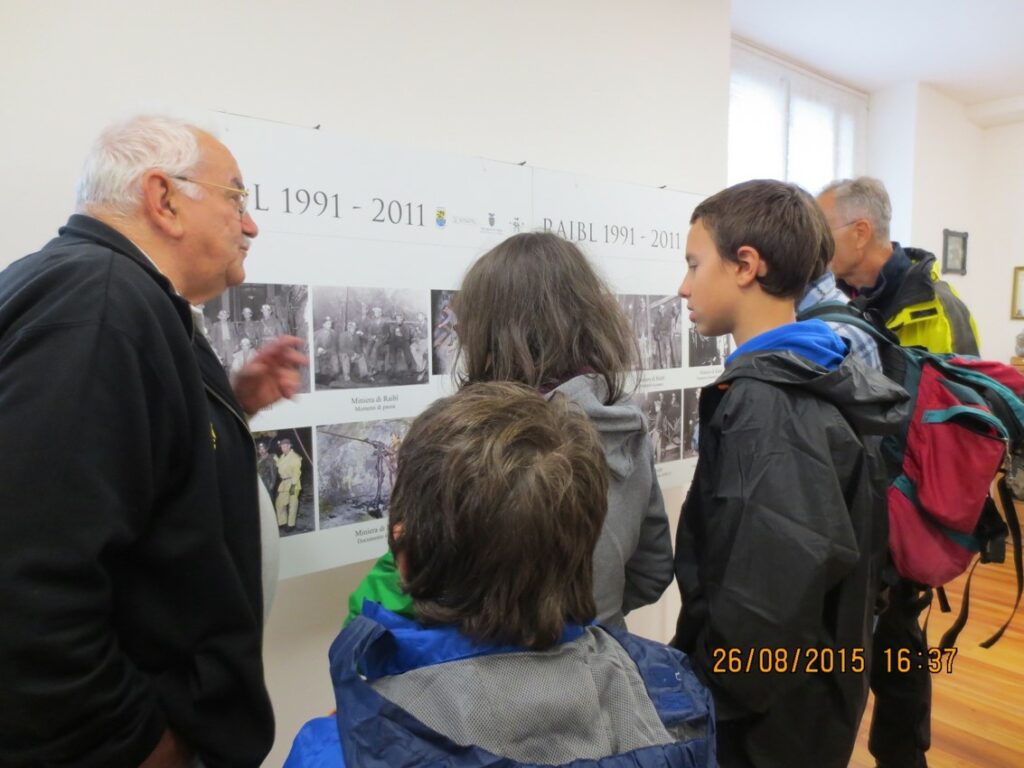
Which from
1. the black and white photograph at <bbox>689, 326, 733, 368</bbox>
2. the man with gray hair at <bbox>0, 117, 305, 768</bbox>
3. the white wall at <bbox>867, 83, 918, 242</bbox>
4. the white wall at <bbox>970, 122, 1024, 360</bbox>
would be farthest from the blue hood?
the white wall at <bbox>970, 122, 1024, 360</bbox>

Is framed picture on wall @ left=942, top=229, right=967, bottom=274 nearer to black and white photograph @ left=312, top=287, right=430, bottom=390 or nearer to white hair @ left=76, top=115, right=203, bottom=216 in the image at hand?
black and white photograph @ left=312, top=287, right=430, bottom=390

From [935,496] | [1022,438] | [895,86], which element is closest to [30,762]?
[935,496]

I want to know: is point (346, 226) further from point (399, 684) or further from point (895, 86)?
point (895, 86)

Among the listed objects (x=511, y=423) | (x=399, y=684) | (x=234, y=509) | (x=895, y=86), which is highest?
(x=895, y=86)

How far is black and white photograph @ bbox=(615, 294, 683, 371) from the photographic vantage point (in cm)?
226

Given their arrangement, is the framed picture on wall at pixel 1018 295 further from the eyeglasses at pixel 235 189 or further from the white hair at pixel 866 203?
the eyeglasses at pixel 235 189

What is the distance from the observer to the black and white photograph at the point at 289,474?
147 centimetres

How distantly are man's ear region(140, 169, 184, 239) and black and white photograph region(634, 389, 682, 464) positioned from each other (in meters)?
1.63

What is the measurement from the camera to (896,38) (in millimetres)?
3799

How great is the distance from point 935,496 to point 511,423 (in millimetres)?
1124

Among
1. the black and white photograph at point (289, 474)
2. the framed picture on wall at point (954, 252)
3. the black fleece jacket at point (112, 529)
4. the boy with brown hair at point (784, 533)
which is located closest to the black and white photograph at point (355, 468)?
the black and white photograph at point (289, 474)

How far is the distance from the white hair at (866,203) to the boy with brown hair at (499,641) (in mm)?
1983

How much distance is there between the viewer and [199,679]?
862 mm

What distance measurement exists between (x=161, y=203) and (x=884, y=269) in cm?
232
